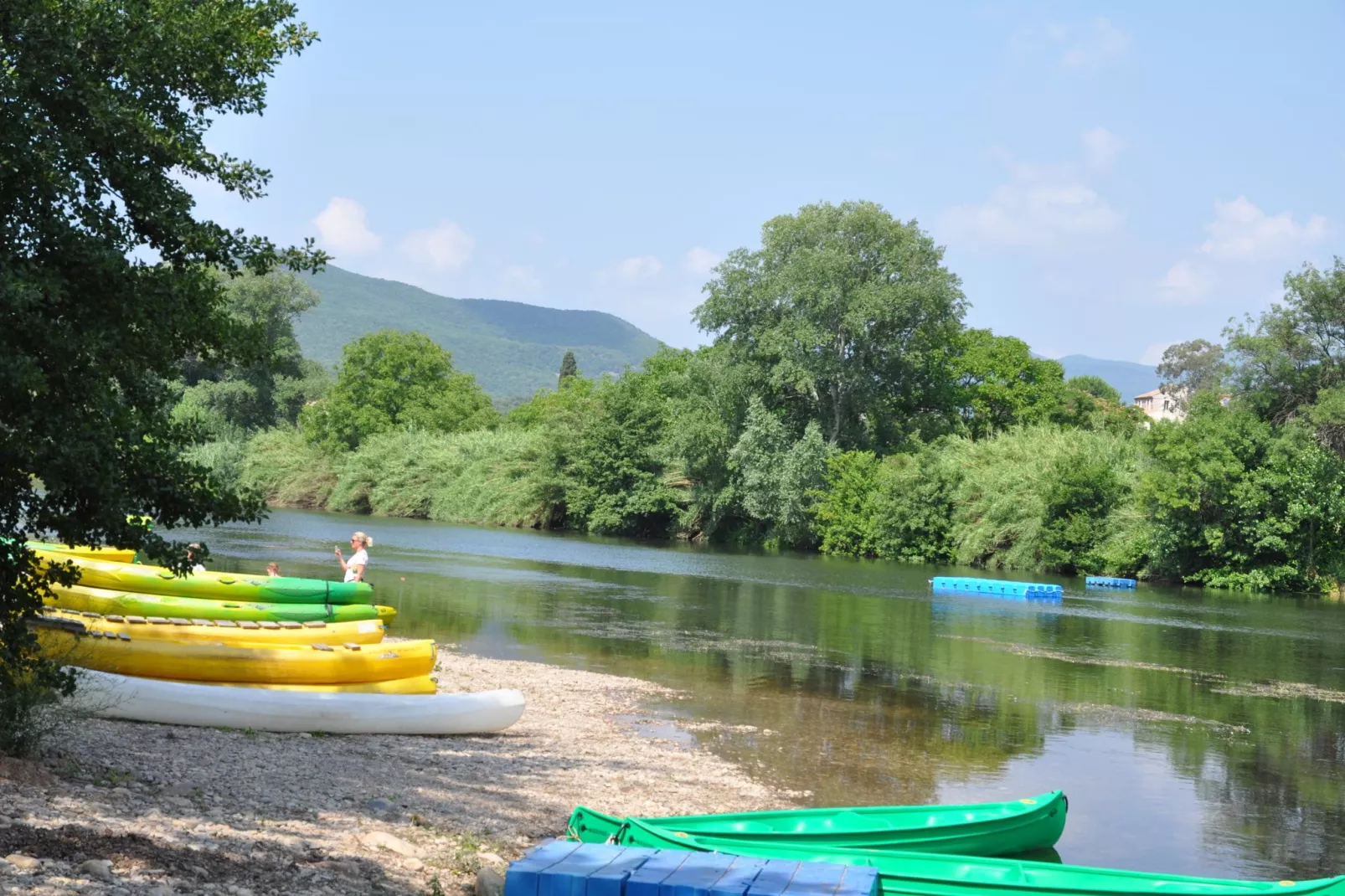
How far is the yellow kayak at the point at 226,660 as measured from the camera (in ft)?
41.1

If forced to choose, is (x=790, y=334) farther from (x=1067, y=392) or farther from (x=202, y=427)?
(x=202, y=427)

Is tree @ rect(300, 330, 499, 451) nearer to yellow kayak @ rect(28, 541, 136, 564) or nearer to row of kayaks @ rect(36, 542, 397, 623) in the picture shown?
yellow kayak @ rect(28, 541, 136, 564)

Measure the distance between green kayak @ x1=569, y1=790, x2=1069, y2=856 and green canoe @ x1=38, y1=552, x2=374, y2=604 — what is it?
9.22 meters

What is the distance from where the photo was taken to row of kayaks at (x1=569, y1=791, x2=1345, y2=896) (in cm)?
805

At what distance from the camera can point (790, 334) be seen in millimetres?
66000

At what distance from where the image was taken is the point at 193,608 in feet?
49.8

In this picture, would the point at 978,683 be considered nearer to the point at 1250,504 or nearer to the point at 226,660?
the point at 226,660

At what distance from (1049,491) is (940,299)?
13.5 meters

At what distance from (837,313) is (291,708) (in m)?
55.9

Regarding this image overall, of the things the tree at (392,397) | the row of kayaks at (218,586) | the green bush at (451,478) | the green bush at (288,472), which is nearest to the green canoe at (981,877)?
the row of kayaks at (218,586)

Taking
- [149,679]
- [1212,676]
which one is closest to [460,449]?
[1212,676]

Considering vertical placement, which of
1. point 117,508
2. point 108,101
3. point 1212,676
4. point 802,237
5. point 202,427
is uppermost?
point 802,237

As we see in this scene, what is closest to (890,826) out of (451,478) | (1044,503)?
(1044,503)

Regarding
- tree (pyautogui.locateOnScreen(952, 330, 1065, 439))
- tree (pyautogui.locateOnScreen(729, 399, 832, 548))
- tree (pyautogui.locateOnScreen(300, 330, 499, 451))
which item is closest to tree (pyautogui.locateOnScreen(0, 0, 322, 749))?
tree (pyautogui.locateOnScreen(729, 399, 832, 548))
